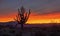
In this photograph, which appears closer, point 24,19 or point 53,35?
point 53,35

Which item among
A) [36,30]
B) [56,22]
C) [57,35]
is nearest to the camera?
[57,35]

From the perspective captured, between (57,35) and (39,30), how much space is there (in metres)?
2.33

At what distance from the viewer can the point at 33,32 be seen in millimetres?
24969

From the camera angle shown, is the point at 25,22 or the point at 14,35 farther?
the point at 25,22

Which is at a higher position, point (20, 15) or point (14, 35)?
point (20, 15)

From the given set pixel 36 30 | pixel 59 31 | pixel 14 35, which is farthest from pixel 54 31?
pixel 14 35

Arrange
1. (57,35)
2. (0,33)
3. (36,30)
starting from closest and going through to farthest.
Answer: (57,35), (36,30), (0,33)

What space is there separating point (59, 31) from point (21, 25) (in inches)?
274

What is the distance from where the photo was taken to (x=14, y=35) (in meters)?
26.4

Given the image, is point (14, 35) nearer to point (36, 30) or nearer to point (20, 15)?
point (36, 30)

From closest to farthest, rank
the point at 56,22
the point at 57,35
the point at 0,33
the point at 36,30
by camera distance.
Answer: the point at 57,35 → the point at 36,30 → the point at 0,33 → the point at 56,22

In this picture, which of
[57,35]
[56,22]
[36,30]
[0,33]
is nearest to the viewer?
[57,35]

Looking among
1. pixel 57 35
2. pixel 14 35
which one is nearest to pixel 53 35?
pixel 57 35

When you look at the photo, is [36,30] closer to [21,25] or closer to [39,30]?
[39,30]
